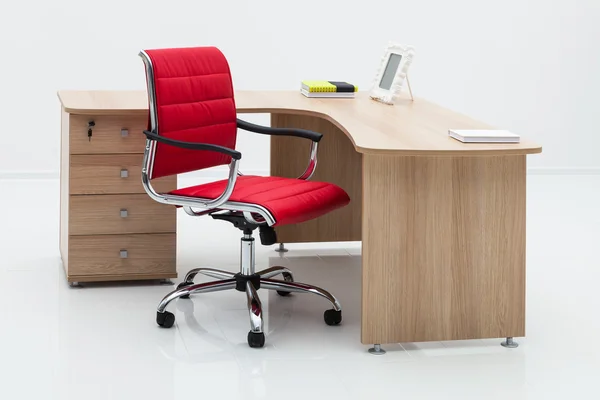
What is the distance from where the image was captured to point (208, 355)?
3.51 m

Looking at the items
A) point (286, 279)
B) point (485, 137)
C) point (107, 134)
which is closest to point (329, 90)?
point (286, 279)

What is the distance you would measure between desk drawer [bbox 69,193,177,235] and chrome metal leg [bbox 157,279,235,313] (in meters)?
0.47

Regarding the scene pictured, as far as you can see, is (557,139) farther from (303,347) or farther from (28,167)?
(303,347)

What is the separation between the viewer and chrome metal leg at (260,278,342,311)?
3859 millimetres

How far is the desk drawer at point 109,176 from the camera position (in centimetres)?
417

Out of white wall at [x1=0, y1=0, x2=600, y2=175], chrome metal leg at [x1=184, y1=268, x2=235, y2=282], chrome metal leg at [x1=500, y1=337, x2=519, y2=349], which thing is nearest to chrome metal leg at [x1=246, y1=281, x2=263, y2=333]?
chrome metal leg at [x1=184, y1=268, x2=235, y2=282]

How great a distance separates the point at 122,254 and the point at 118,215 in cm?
16

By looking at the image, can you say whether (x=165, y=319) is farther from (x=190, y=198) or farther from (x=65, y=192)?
(x=65, y=192)

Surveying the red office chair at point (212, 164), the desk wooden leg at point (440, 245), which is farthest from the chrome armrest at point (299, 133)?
the desk wooden leg at point (440, 245)

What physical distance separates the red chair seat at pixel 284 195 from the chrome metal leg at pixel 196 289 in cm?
36

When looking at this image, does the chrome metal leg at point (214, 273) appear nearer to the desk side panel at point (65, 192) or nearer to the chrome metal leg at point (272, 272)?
the chrome metal leg at point (272, 272)

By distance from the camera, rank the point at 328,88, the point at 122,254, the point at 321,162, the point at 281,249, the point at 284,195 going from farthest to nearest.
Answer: the point at 281,249
the point at 321,162
the point at 328,88
the point at 122,254
the point at 284,195

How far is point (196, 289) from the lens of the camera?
3.87 m

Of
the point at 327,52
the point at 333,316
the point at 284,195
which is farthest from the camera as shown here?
the point at 327,52
